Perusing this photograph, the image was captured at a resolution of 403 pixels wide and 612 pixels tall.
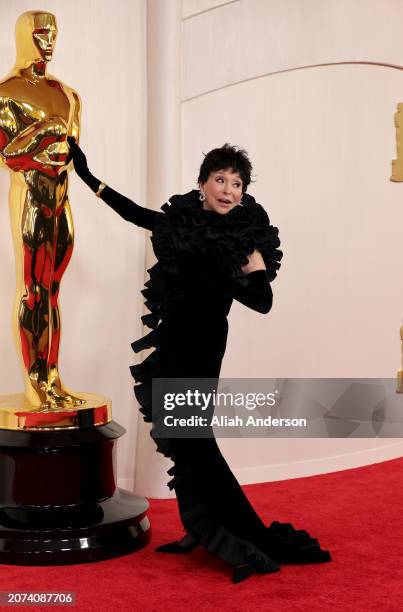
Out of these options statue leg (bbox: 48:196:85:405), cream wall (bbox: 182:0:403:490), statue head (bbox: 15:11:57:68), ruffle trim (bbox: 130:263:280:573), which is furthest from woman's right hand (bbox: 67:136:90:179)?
cream wall (bbox: 182:0:403:490)

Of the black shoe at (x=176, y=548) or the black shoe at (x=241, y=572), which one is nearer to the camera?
the black shoe at (x=241, y=572)

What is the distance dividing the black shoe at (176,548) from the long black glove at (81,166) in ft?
4.21

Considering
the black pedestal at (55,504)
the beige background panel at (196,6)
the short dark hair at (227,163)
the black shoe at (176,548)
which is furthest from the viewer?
the beige background panel at (196,6)

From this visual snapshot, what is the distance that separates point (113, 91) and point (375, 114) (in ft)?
4.83

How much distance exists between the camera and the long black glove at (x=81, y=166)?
3.21 m

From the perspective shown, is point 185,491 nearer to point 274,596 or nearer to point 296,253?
point 274,596

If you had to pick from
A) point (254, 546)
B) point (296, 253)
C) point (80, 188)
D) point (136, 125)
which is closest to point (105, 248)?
point (80, 188)

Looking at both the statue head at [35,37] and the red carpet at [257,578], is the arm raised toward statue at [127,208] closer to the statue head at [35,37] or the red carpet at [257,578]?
the statue head at [35,37]

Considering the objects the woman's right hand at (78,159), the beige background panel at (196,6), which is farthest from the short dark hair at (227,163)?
the beige background panel at (196,6)

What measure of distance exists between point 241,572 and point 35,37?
1968 millimetres

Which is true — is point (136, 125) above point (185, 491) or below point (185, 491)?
above

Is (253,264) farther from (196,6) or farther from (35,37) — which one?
(196,6)

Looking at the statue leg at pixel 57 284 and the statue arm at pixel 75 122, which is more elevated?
the statue arm at pixel 75 122

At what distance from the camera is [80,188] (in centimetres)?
407
